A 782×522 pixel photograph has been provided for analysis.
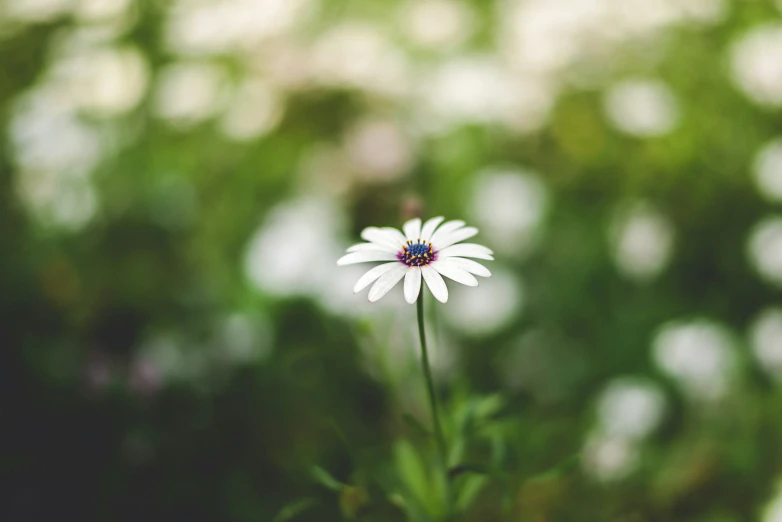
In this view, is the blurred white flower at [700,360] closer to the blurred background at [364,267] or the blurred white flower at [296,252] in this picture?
the blurred background at [364,267]

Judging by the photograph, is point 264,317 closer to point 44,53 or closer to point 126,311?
point 126,311

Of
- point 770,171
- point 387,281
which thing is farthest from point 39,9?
point 770,171

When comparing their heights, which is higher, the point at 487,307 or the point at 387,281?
the point at 487,307

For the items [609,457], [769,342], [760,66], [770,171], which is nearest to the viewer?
[609,457]

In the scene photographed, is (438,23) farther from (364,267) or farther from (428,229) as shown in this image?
(428,229)

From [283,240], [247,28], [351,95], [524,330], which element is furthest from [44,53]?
[524,330]

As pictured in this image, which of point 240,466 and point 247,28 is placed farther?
point 247,28
